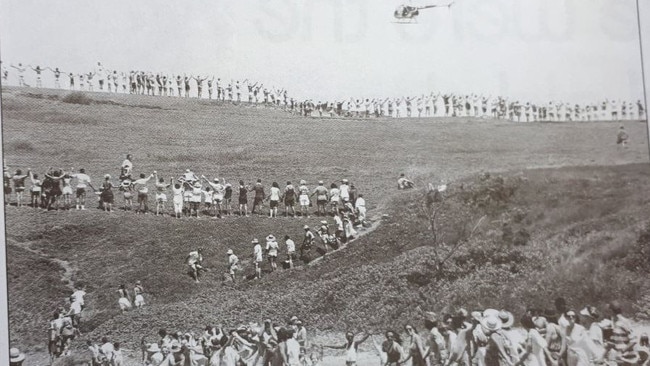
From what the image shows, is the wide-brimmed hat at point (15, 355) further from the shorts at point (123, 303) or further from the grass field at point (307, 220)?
the shorts at point (123, 303)

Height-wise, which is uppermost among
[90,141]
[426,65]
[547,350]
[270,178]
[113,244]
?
[426,65]

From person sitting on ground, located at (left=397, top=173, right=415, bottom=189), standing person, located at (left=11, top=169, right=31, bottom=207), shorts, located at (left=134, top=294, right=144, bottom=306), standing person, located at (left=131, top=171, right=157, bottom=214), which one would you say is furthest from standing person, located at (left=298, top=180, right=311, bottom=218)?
standing person, located at (left=11, top=169, right=31, bottom=207)

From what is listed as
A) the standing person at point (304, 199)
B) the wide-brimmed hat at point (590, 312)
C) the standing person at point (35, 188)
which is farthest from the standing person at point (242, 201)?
the wide-brimmed hat at point (590, 312)

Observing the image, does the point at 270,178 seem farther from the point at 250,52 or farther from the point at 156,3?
the point at 156,3

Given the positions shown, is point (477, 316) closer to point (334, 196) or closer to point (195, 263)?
point (334, 196)

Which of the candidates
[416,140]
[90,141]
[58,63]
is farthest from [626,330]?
[58,63]

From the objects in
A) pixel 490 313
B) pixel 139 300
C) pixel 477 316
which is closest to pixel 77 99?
pixel 139 300
